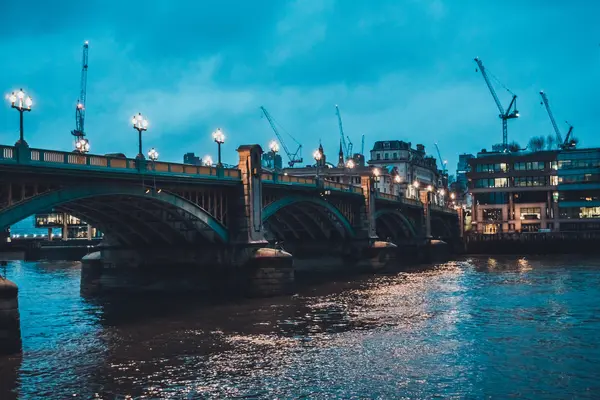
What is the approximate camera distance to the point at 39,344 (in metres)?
31.1

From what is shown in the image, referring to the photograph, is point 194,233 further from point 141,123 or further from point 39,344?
point 39,344

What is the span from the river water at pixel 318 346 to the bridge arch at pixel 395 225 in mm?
43111

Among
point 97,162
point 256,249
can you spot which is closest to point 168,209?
point 256,249

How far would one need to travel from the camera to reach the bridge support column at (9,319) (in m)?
27.4

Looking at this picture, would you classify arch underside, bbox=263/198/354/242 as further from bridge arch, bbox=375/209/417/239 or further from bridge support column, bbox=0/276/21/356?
bridge support column, bbox=0/276/21/356

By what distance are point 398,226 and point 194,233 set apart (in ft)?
180

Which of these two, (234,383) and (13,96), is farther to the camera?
(13,96)

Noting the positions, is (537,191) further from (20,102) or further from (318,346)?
(20,102)

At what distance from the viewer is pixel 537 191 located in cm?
13675

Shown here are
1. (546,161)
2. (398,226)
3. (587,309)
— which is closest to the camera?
(587,309)

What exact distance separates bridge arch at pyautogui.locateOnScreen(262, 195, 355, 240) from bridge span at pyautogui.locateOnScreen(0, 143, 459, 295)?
24cm

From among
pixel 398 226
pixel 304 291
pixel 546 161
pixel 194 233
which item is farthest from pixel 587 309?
pixel 546 161

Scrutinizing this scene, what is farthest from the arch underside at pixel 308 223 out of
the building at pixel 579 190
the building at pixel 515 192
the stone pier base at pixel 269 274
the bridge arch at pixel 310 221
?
the building at pixel 579 190

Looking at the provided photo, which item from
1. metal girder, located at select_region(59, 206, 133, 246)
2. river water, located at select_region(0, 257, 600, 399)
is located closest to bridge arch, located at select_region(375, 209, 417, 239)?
river water, located at select_region(0, 257, 600, 399)
